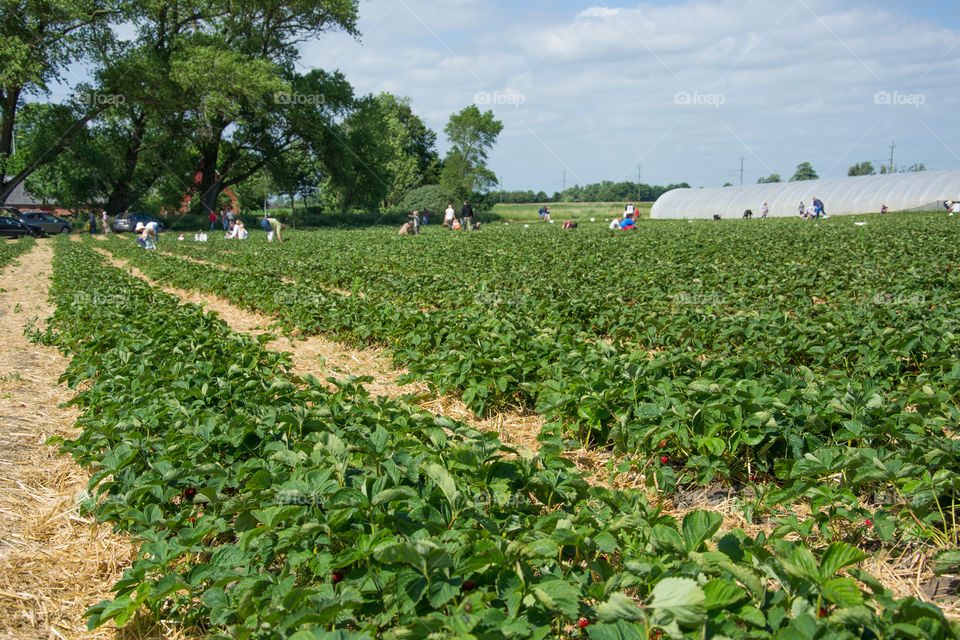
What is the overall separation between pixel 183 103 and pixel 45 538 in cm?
3507

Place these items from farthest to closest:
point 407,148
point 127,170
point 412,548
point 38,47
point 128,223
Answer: point 407,148 → point 127,170 → point 128,223 → point 38,47 → point 412,548

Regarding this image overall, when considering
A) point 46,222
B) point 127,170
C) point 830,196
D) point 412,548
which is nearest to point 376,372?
point 412,548

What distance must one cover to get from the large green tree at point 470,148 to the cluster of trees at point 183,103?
57.7ft

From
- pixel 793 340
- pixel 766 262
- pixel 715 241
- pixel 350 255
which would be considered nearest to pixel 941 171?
pixel 715 241

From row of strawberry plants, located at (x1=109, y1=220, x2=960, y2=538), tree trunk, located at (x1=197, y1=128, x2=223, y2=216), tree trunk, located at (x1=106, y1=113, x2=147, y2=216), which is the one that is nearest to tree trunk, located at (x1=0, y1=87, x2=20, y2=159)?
tree trunk, located at (x1=106, y1=113, x2=147, y2=216)

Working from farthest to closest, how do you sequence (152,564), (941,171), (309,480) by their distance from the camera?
(941,171), (309,480), (152,564)

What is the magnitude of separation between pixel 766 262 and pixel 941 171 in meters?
37.4

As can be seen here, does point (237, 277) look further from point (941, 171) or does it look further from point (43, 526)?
point (941, 171)

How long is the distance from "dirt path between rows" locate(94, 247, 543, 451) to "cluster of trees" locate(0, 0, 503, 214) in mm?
27257

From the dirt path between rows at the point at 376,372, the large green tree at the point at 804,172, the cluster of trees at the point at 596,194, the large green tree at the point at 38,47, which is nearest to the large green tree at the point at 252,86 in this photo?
the large green tree at the point at 38,47

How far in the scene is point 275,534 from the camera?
230 cm

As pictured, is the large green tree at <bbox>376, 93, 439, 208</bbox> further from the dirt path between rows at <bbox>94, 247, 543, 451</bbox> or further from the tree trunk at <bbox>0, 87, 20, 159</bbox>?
the dirt path between rows at <bbox>94, 247, 543, 451</bbox>

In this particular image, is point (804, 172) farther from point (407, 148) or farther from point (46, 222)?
point (46, 222)

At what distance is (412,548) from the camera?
5.83 feet
